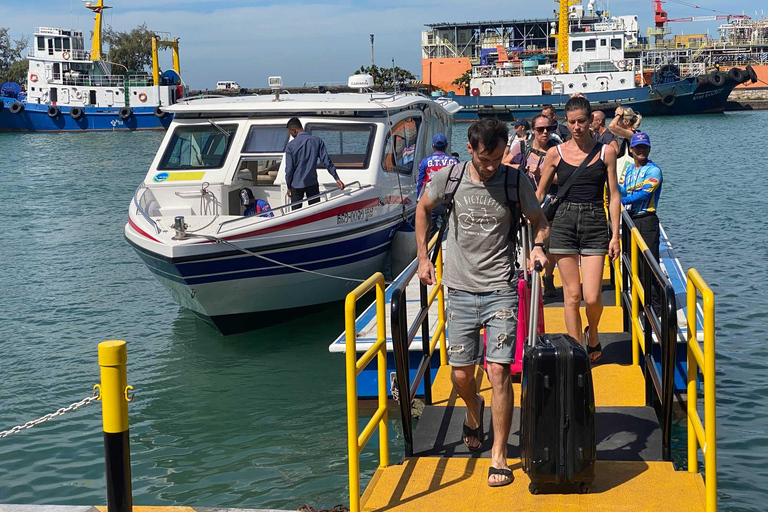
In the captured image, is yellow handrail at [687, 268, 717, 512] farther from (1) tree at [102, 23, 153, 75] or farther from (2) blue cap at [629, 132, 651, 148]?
(1) tree at [102, 23, 153, 75]

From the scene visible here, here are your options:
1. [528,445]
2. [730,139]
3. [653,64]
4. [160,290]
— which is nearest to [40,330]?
[160,290]

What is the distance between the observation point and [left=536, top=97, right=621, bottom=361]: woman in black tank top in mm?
6051

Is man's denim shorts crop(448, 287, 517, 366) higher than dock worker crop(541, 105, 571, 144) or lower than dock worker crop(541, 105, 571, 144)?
lower

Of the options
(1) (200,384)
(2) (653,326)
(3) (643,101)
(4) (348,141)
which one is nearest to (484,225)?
(2) (653,326)

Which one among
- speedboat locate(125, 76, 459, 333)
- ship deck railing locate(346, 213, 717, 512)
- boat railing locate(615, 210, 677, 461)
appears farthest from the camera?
speedboat locate(125, 76, 459, 333)

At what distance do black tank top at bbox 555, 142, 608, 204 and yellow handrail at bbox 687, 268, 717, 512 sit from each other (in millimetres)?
1748

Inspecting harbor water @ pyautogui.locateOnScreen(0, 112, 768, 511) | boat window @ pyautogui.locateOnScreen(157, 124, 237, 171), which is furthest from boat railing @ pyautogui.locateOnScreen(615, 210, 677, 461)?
boat window @ pyautogui.locateOnScreen(157, 124, 237, 171)

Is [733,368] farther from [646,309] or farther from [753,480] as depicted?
[646,309]

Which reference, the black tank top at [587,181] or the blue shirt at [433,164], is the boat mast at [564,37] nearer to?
the blue shirt at [433,164]

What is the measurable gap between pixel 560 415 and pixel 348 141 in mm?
7967

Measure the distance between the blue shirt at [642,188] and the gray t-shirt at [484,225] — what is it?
9.71 feet

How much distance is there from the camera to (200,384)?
9.28m

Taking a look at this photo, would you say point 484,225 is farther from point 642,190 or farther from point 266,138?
point 266,138

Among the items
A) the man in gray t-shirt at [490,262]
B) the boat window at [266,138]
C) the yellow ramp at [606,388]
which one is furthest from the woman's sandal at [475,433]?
the boat window at [266,138]
